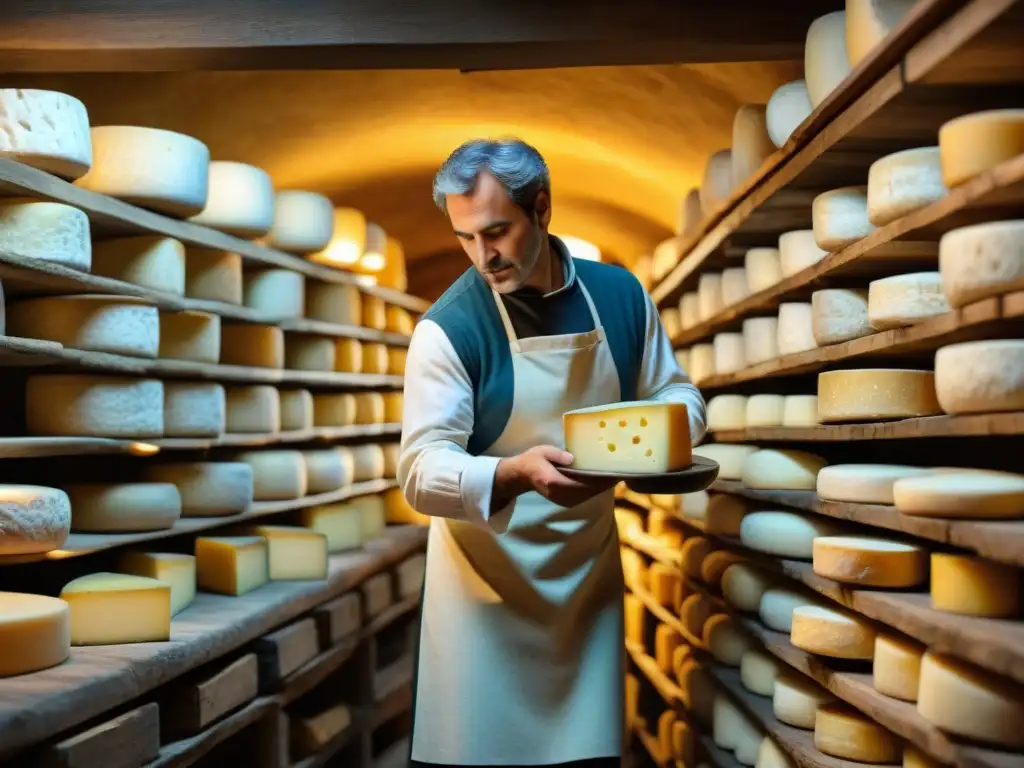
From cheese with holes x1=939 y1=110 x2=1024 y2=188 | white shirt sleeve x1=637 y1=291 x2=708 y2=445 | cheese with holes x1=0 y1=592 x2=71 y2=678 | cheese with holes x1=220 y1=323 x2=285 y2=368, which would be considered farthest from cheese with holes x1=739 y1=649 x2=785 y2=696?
cheese with holes x1=220 y1=323 x2=285 y2=368

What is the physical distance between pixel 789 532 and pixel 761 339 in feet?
2.18

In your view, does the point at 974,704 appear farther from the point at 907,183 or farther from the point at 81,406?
the point at 81,406

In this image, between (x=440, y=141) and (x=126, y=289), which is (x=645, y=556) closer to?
(x=440, y=141)

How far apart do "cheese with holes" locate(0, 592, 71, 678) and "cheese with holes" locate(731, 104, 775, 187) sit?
2.13 meters

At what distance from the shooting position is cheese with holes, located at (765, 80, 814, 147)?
9.22ft

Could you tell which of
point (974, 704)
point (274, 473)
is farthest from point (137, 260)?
point (974, 704)

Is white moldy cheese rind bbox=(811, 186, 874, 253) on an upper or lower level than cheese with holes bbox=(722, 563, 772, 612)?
upper

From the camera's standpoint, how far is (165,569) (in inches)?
127

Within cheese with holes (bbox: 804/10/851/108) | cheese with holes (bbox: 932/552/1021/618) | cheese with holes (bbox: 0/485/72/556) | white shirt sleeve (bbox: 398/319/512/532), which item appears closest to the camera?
cheese with holes (bbox: 932/552/1021/618)

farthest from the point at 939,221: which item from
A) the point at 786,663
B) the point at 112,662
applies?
the point at 112,662

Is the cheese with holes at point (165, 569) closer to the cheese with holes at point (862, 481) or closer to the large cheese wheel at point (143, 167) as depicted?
the large cheese wheel at point (143, 167)

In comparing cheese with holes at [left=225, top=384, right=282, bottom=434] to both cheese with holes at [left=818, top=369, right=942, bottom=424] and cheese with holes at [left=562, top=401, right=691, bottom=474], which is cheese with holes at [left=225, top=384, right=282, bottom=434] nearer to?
cheese with holes at [left=562, top=401, right=691, bottom=474]

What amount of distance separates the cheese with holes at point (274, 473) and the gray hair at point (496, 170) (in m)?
2.02

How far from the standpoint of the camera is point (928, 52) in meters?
1.83
